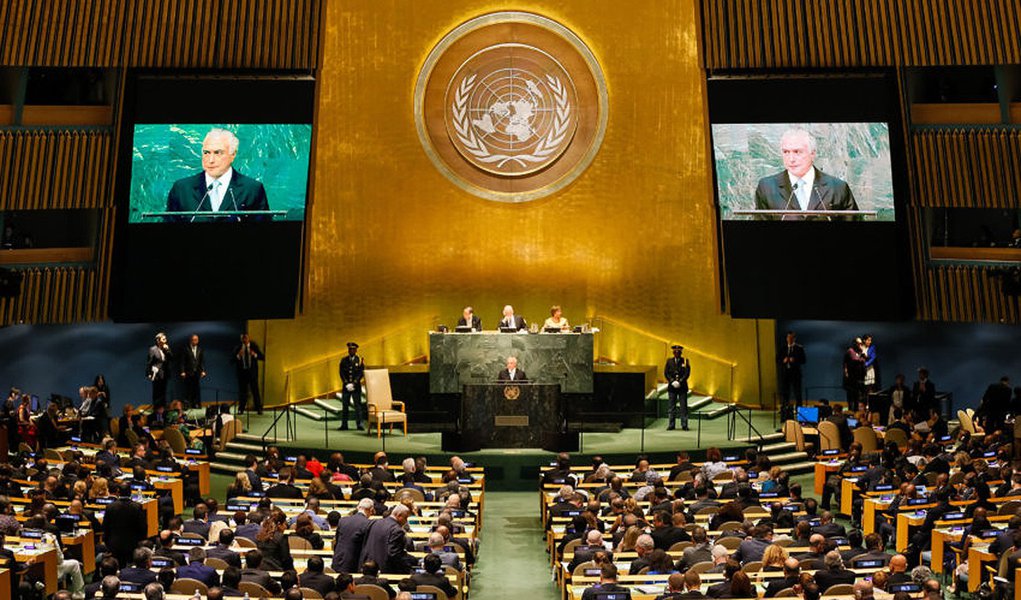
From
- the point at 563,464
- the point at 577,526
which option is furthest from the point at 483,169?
the point at 577,526

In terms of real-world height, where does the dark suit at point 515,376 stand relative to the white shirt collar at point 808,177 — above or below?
below

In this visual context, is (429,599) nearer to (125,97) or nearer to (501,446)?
(501,446)

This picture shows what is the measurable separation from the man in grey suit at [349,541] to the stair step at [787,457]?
9322 mm

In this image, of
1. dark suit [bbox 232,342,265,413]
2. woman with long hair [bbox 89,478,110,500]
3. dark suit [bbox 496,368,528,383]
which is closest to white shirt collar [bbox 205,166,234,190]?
dark suit [bbox 232,342,265,413]

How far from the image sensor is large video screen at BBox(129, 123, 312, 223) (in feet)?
75.9

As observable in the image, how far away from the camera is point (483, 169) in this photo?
25.6 m

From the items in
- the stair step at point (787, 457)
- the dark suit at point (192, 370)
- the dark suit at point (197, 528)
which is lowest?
the dark suit at point (197, 528)

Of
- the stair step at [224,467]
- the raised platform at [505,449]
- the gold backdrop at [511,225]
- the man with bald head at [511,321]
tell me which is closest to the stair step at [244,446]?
the raised platform at [505,449]

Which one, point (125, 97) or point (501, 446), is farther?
point (125, 97)

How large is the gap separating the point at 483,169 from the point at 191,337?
5617mm

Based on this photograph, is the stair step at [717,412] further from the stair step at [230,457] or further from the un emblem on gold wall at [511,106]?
the stair step at [230,457]

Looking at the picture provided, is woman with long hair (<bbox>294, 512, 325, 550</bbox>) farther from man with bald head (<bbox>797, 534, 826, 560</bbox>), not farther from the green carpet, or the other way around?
man with bald head (<bbox>797, 534, 826, 560</bbox>)

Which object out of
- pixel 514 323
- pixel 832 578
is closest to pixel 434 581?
pixel 832 578

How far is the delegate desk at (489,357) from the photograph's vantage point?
22812mm
